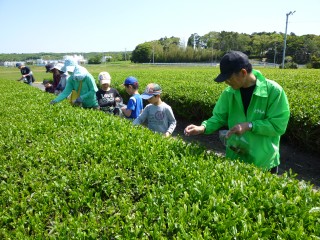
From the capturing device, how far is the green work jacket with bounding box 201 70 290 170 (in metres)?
2.70

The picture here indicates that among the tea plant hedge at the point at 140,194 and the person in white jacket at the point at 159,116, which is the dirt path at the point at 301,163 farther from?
the tea plant hedge at the point at 140,194

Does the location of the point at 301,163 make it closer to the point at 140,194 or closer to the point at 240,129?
the point at 240,129

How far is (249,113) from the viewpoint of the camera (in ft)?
9.52

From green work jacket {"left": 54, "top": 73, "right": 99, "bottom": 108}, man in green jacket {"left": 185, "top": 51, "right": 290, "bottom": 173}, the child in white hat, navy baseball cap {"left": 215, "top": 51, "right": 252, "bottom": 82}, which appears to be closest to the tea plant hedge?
man in green jacket {"left": 185, "top": 51, "right": 290, "bottom": 173}

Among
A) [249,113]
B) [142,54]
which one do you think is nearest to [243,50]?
[142,54]

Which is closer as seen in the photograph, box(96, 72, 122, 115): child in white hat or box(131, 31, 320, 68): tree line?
box(96, 72, 122, 115): child in white hat

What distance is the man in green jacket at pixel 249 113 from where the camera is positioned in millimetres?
2607

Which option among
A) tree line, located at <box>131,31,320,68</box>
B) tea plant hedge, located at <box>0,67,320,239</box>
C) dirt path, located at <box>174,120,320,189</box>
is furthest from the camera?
tree line, located at <box>131,31,320,68</box>

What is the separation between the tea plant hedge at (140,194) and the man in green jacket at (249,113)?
32cm

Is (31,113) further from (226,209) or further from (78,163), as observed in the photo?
(226,209)

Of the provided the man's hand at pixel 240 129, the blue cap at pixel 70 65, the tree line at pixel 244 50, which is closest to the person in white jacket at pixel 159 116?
the man's hand at pixel 240 129

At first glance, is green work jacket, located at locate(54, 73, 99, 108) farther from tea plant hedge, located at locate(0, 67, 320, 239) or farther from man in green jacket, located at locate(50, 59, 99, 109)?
tea plant hedge, located at locate(0, 67, 320, 239)

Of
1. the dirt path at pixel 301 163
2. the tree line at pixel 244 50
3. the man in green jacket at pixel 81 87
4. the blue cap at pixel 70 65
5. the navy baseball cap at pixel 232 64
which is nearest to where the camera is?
the navy baseball cap at pixel 232 64

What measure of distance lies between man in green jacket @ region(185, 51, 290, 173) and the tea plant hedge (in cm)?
32
